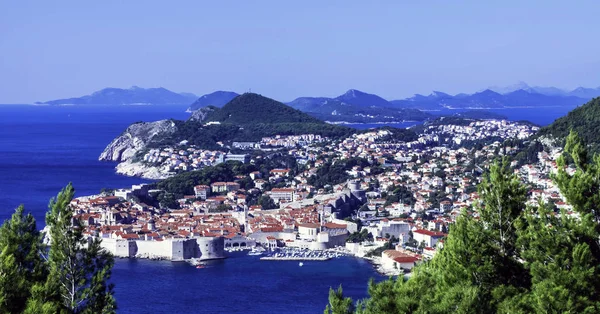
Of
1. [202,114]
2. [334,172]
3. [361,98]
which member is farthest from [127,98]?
[334,172]

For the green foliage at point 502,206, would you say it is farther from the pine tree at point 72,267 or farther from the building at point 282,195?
the building at point 282,195

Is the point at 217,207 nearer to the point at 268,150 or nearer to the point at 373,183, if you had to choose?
the point at 373,183

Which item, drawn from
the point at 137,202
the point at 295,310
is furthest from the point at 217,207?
the point at 295,310

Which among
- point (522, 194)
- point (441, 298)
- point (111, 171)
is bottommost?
point (111, 171)

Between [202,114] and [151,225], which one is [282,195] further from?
[202,114]

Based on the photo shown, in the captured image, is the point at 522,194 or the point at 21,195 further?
the point at 21,195

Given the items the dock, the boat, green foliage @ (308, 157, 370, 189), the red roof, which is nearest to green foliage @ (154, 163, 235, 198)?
green foliage @ (308, 157, 370, 189)
